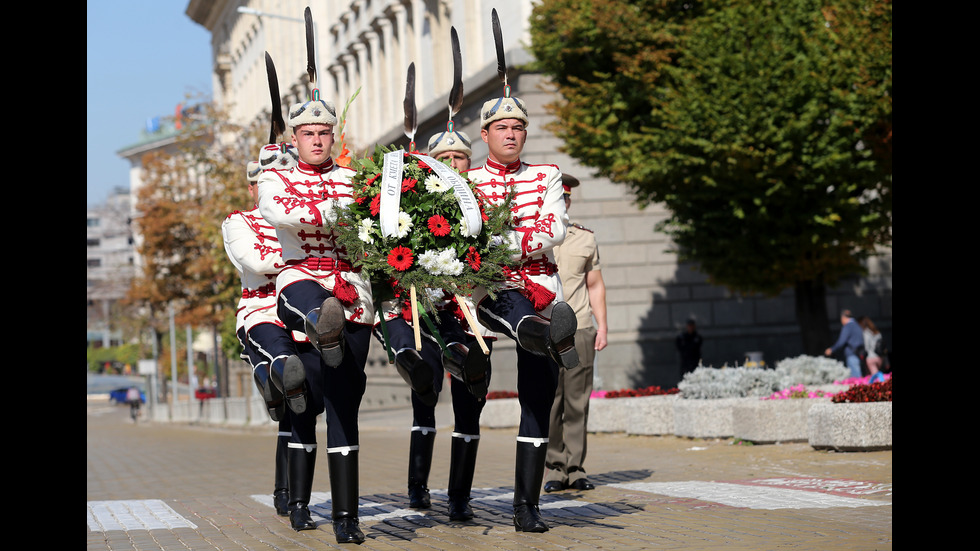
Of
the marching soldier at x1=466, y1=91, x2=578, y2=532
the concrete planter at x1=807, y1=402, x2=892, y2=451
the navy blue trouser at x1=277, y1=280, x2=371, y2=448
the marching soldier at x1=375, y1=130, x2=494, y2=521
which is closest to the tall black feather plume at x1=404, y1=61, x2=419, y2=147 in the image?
the marching soldier at x1=466, y1=91, x2=578, y2=532

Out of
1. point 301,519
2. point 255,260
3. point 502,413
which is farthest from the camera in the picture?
point 502,413

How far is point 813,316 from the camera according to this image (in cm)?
2708

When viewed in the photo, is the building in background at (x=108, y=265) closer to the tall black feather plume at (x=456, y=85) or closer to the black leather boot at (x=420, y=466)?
the tall black feather plume at (x=456, y=85)

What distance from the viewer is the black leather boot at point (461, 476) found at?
7.74 m

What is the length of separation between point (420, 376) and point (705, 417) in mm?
8367

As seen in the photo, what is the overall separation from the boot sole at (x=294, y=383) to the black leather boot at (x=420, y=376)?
1.76 ft

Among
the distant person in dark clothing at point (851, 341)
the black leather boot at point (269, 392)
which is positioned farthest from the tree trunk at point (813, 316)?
the black leather boot at point (269, 392)

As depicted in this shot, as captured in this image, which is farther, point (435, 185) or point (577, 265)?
point (577, 265)

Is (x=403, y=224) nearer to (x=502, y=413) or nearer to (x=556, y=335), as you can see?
(x=556, y=335)

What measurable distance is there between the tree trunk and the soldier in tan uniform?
57.8 ft

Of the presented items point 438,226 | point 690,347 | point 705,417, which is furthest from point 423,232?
point 690,347

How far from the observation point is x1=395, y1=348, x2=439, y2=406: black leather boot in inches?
261
